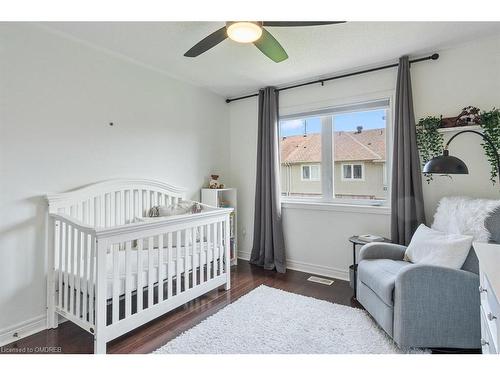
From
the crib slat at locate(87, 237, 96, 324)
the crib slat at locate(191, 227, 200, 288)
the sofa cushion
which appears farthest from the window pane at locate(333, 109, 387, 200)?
the crib slat at locate(87, 237, 96, 324)

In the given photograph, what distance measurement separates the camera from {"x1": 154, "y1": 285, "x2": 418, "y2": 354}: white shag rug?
1.81 meters

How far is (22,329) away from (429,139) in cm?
372

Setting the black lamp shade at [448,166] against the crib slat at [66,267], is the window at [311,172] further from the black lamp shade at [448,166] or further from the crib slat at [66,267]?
the crib slat at [66,267]

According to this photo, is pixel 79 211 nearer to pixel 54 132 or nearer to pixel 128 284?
pixel 54 132

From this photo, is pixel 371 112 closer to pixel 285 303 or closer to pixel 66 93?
pixel 285 303

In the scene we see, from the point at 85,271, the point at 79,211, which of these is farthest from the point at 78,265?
the point at 79,211

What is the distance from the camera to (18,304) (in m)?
1.99

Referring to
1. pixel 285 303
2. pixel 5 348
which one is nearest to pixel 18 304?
pixel 5 348

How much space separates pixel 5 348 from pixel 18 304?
28 cm

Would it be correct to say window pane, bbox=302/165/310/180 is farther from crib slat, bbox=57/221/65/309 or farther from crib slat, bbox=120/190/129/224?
crib slat, bbox=57/221/65/309

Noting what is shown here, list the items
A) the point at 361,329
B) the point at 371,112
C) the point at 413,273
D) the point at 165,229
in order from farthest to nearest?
the point at 371,112 < the point at 165,229 < the point at 361,329 < the point at 413,273

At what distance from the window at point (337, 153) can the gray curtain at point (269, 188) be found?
27cm

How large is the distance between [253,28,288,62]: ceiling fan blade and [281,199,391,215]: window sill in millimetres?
1779

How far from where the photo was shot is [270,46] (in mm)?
1921
